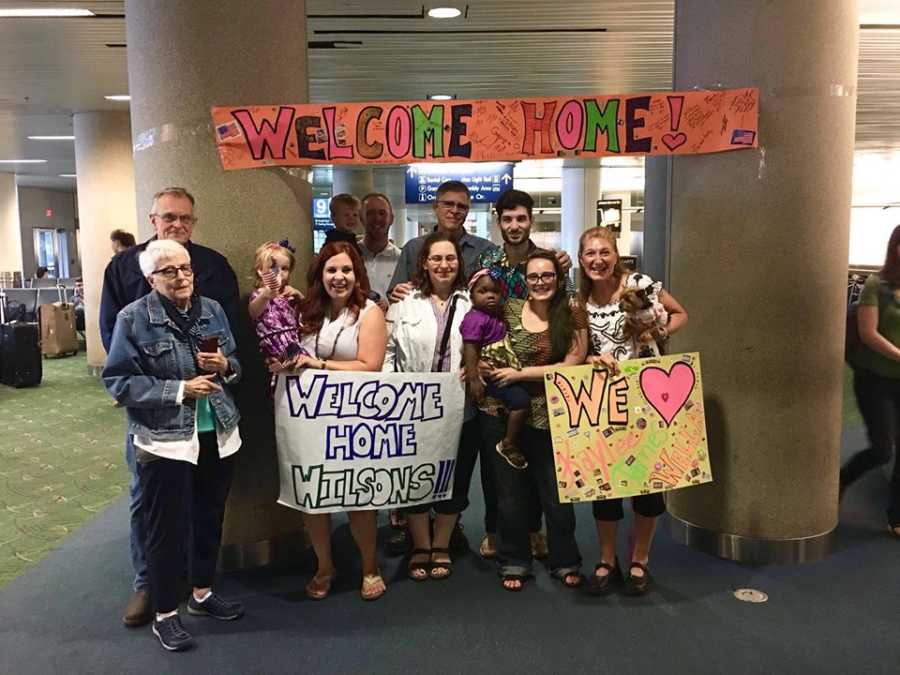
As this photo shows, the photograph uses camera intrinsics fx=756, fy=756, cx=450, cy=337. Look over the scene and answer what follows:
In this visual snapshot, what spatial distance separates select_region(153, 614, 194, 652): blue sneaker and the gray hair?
1473mm

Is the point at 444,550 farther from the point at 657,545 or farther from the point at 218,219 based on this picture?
the point at 218,219

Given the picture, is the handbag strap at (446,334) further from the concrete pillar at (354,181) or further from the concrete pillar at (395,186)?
the concrete pillar at (354,181)

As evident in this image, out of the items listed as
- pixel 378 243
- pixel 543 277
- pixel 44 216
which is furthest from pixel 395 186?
pixel 543 277

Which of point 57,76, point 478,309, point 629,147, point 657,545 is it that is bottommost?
point 657,545

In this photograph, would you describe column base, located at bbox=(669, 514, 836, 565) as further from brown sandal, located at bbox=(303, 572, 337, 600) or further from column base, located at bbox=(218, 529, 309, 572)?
column base, located at bbox=(218, 529, 309, 572)

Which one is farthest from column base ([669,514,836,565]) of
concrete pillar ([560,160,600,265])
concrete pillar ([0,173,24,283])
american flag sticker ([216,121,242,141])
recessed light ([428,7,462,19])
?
concrete pillar ([0,173,24,283])

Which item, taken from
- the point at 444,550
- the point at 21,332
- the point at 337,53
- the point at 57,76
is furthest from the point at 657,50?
the point at 21,332

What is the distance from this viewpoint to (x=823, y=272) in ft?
12.7

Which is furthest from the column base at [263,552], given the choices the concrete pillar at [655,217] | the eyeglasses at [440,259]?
the concrete pillar at [655,217]

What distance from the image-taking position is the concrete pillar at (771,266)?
378 centimetres

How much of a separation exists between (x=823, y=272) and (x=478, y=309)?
5.99ft

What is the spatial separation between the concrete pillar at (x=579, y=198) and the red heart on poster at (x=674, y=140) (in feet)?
50.7

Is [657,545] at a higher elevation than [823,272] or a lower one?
lower

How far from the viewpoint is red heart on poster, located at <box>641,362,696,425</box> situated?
3.52 meters
